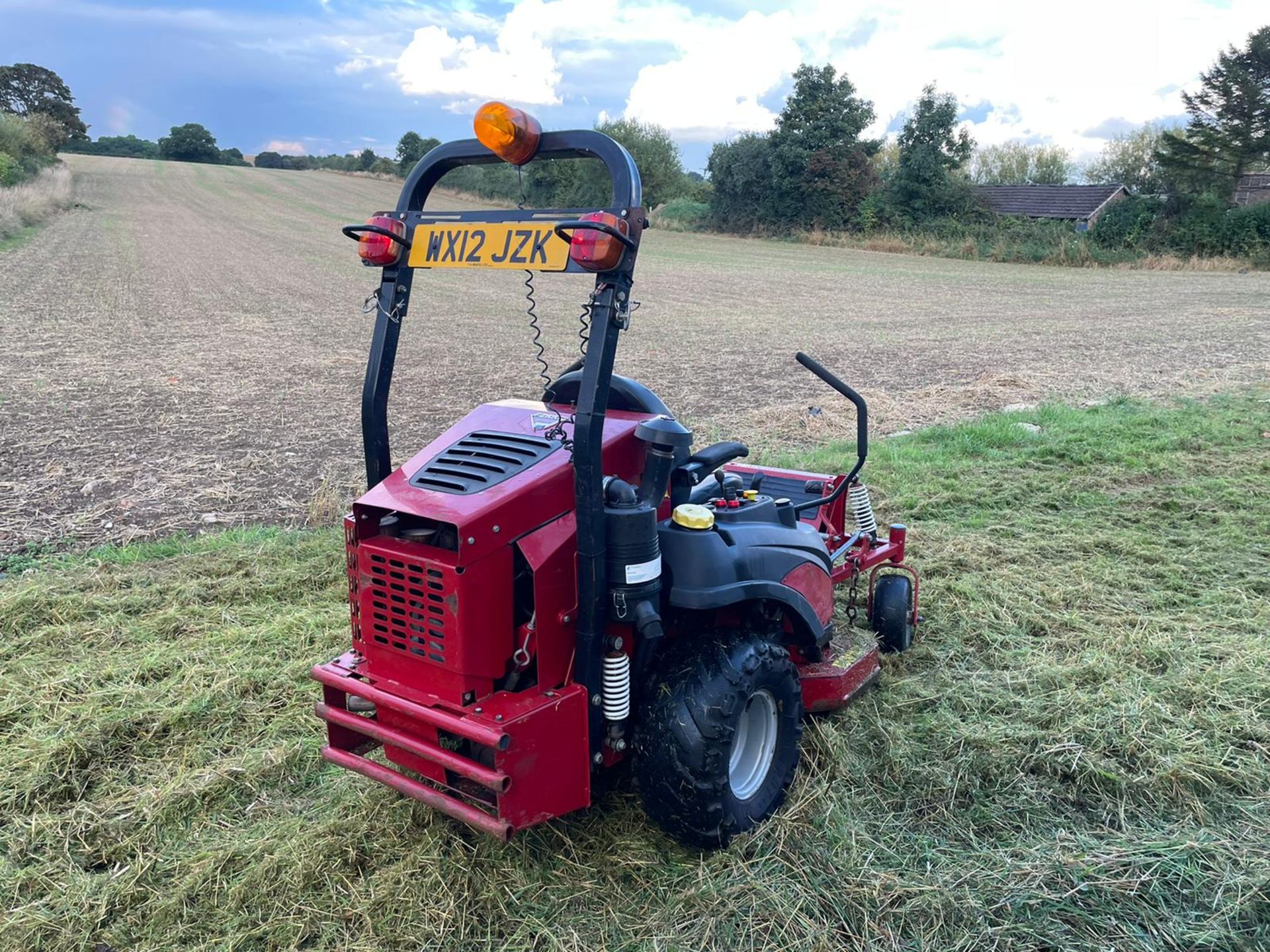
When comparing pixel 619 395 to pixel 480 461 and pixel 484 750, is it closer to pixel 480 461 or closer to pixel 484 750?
pixel 480 461

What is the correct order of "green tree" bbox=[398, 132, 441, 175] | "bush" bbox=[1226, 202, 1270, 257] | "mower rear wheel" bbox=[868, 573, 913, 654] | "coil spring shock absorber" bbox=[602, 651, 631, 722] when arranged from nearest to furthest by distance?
"coil spring shock absorber" bbox=[602, 651, 631, 722] → "mower rear wheel" bbox=[868, 573, 913, 654] → "bush" bbox=[1226, 202, 1270, 257] → "green tree" bbox=[398, 132, 441, 175]

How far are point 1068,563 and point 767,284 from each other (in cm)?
1951

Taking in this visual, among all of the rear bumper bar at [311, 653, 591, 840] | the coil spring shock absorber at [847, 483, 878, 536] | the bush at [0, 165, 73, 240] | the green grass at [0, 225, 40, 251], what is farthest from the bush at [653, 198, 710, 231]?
the rear bumper bar at [311, 653, 591, 840]

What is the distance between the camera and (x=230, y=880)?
2.70m

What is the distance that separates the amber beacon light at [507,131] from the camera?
255 centimetres

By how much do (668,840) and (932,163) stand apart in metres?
37.9

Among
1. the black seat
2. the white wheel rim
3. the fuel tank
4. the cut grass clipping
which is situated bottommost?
the cut grass clipping

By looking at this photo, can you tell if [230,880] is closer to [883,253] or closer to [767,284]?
[767,284]

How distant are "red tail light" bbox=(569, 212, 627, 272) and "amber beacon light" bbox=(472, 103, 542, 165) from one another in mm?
347

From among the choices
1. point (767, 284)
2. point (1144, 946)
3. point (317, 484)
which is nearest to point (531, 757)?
point (1144, 946)

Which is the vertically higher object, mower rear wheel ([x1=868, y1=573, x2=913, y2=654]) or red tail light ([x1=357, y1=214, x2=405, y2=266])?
red tail light ([x1=357, y1=214, x2=405, y2=266])

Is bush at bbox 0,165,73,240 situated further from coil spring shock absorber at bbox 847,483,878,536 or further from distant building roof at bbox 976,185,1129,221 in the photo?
distant building roof at bbox 976,185,1129,221

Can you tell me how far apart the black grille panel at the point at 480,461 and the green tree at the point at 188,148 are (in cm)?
9341

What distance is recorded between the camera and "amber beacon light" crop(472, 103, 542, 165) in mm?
2555
